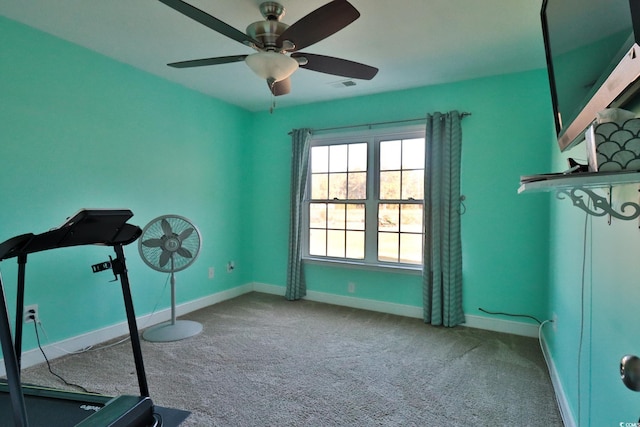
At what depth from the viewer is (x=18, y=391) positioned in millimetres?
1005

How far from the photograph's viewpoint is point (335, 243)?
158 inches

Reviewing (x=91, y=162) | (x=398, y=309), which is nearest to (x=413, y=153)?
(x=398, y=309)

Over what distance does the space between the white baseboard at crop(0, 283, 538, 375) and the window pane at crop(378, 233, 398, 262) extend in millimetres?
486

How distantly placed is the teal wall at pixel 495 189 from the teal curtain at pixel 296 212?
0.72 m

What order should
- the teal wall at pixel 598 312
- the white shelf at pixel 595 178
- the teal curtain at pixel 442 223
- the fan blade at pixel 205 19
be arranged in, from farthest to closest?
the teal curtain at pixel 442 223, the fan blade at pixel 205 19, the teal wall at pixel 598 312, the white shelf at pixel 595 178

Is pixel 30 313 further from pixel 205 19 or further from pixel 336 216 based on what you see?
pixel 336 216

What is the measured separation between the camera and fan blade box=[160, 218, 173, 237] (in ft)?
9.57

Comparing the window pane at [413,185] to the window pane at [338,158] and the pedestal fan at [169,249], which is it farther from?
the pedestal fan at [169,249]

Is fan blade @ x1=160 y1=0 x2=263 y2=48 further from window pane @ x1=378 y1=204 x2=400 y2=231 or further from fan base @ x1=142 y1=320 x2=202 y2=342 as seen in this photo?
fan base @ x1=142 y1=320 x2=202 y2=342

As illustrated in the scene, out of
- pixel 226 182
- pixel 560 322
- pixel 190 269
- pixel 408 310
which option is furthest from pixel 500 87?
pixel 190 269


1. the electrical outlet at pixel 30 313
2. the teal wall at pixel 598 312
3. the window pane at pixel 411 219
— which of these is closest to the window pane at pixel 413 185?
the window pane at pixel 411 219

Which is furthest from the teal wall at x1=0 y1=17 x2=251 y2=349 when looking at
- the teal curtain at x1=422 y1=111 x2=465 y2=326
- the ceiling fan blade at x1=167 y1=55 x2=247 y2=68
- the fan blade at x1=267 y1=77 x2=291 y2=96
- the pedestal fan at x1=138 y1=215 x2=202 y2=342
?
the teal curtain at x1=422 y1=111 x2=465 y2=326

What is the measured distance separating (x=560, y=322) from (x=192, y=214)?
336 cm

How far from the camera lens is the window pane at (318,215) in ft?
13.5
